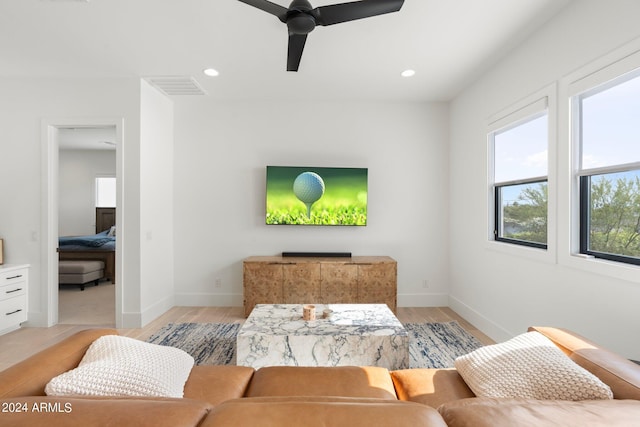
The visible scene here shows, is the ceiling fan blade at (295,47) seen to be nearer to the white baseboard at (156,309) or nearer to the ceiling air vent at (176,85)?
the ceiling air vent at (176,85)

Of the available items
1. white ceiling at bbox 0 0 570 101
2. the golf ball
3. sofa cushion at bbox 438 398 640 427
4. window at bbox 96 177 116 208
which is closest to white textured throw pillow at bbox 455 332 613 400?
sofa cushion at bbox 438 398 640 427

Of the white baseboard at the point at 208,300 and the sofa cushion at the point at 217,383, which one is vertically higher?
the sofa cushion at the point at 217,383

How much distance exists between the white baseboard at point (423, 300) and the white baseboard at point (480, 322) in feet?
0.29

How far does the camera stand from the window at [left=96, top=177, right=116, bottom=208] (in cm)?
750

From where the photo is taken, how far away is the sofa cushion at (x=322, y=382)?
4.43ft

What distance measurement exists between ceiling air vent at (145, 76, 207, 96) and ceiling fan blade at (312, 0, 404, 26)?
213 centimetres

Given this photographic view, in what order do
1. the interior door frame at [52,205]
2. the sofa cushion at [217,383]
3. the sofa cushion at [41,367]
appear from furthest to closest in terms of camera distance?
the interior door frame at [52,205]
the sofa cushion at [217,383]
the sofa cushion at [41,367]

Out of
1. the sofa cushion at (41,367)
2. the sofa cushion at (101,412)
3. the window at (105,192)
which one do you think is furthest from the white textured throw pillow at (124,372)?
the window at (105,192)

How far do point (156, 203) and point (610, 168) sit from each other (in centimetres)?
420

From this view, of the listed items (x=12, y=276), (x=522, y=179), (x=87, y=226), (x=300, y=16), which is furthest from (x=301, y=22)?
(x=87, y=226)

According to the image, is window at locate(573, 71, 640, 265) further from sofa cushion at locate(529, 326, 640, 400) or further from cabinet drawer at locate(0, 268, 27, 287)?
cabinet drawer at locate(0, 268, 27, 287)

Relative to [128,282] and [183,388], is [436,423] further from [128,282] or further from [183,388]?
[128,282]

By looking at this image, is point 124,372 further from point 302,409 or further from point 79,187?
point 79,187

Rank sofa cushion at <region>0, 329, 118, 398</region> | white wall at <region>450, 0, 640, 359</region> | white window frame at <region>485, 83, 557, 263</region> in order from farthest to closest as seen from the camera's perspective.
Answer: white window frame at <region>485, 83, 557, 263</region> < white wall at <region>450, 0, 640, 359</region> < sofa cushion at <region>0, 329, 118, 398</region>
